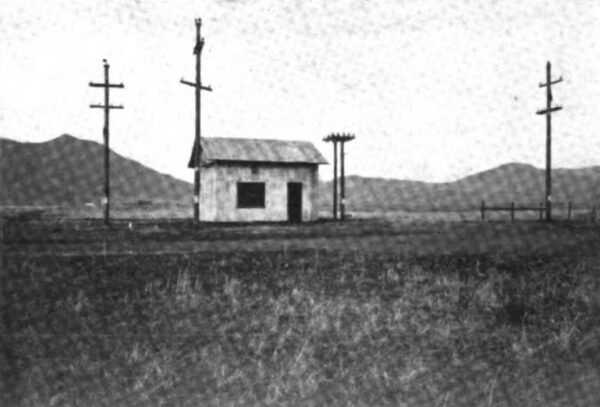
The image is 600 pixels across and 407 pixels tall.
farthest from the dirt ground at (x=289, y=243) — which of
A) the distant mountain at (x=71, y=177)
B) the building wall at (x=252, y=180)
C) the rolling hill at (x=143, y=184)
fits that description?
the distant mountain at (x=71, y=177)

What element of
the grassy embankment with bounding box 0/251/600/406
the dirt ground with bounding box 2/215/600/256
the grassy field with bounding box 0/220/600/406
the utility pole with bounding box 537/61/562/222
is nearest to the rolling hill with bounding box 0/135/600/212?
the utility pole with bounding box 537/61/562/222

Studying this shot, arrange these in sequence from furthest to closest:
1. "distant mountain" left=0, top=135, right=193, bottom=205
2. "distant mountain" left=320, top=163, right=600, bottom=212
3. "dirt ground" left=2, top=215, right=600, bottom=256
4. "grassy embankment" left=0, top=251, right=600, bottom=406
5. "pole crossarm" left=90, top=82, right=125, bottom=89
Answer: "distant mountain" left=320, top=163, right=600, bottom=212 → "distant mountain" left=0, top=135, right=193, bottom=205 → "pole crossarm" left=90, top=82, right=125, bottom=89 → "dirt ground" left=2, top=215, right=600, bottom=256 → "grassy embankment" left=0, top=251, right=600, bottom=406

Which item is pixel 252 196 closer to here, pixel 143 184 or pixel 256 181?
pixel 256 181

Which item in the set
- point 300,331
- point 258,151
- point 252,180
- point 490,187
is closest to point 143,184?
point 490,187

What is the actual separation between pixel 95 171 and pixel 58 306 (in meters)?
158

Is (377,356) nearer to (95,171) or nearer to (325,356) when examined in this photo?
(325,356)

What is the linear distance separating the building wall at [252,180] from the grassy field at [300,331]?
16.6 metres

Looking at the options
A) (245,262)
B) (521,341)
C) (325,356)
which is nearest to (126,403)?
(325,356)

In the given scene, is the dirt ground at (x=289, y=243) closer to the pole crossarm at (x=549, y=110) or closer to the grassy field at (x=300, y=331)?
the grassy field at (x=300, y=331)

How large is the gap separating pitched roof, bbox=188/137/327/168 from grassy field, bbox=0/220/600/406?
17370mm

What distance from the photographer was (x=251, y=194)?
31.0 metres

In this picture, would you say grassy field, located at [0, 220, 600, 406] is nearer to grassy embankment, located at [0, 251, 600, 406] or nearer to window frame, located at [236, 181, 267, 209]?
grassy embankment, located at [0, 251, 600, 406]

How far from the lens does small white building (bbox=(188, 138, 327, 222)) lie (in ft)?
99.8

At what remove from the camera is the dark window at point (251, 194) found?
101 ft
